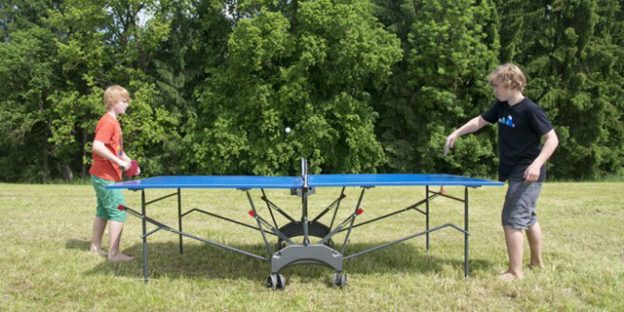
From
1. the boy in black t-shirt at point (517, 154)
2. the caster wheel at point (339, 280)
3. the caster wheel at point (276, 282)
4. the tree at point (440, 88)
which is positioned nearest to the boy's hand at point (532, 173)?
the boy in black t-shirt at point (517, 154)

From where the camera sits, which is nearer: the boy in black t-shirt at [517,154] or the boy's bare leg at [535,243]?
the boy in black t-shirt at [517,154]

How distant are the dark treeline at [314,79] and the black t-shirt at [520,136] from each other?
16072 mm

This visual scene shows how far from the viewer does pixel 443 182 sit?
138 inches

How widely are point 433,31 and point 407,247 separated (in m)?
17.2

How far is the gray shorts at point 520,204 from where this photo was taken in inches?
147

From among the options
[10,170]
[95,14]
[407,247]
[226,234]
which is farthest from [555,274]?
[10,170]

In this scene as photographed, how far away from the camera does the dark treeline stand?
20.2 metres

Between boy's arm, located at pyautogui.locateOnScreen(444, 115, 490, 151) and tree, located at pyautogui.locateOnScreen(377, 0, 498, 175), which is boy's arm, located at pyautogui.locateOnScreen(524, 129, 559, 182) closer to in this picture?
boy's arm, located at pyautogui.locateOnScreen(444, 115, 490, 151)

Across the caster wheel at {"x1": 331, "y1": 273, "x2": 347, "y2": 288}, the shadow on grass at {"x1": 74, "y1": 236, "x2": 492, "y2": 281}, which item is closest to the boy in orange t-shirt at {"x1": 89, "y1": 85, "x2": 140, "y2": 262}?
the shadow on grass at {"x1": 74, "y1": 236, "x2": 492, "y2": 281}

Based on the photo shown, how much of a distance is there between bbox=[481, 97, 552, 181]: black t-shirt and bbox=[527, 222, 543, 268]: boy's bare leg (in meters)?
0.46

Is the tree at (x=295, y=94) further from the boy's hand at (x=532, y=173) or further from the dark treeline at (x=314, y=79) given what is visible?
the boy's hand at (x=532, y=173)

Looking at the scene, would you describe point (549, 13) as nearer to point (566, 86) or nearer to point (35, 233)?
point (566, 86)

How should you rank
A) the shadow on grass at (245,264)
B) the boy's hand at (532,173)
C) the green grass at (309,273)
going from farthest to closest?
1. the shadow on grass at (245,264)
2. the boy's hand at (532,173)
3. the green grass at (309,273)

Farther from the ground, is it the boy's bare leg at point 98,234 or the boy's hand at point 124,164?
the boy's hand at point 124,164
